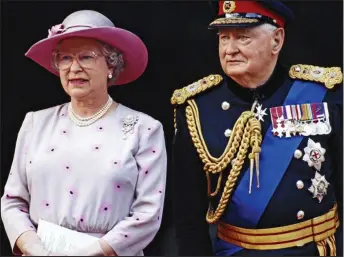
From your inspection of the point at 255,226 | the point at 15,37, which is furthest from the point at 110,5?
the point at 255,226

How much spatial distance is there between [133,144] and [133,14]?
0.85 meters

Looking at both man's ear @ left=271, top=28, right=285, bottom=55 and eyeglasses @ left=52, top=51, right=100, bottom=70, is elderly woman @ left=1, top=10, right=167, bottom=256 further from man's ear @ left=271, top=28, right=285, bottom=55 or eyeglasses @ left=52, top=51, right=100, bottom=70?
man's ear @ left=271, top=28, right=285, bottom=55

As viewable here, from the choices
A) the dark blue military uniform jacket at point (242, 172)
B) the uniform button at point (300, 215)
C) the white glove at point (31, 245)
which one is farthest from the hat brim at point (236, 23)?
the white glove at point (31, 245)

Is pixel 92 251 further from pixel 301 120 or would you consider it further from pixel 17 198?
pixel 301 120

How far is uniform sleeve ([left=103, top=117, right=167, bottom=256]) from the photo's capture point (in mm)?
3164

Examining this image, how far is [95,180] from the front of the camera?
3166mm

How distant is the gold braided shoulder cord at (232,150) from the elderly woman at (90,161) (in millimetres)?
195

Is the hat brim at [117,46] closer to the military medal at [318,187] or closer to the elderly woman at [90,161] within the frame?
the elderly woman at [90,161]

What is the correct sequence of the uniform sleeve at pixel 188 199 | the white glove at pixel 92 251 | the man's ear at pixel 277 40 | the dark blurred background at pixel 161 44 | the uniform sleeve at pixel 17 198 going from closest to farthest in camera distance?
1. the white glove at pixel 92 251
2. the uniform sleeve at pixel 17 198
3. the man's ear at pixel 277 40
4. the uniform sleeve at pixel 188 199
5. the dark blurred background at pixel 161 44

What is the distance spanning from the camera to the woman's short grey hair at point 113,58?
3.27m

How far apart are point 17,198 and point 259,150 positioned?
0.87 m

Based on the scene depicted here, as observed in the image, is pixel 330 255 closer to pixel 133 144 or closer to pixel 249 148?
pixel 249 148

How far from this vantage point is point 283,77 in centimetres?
346

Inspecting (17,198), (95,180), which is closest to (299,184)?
(95,180)
